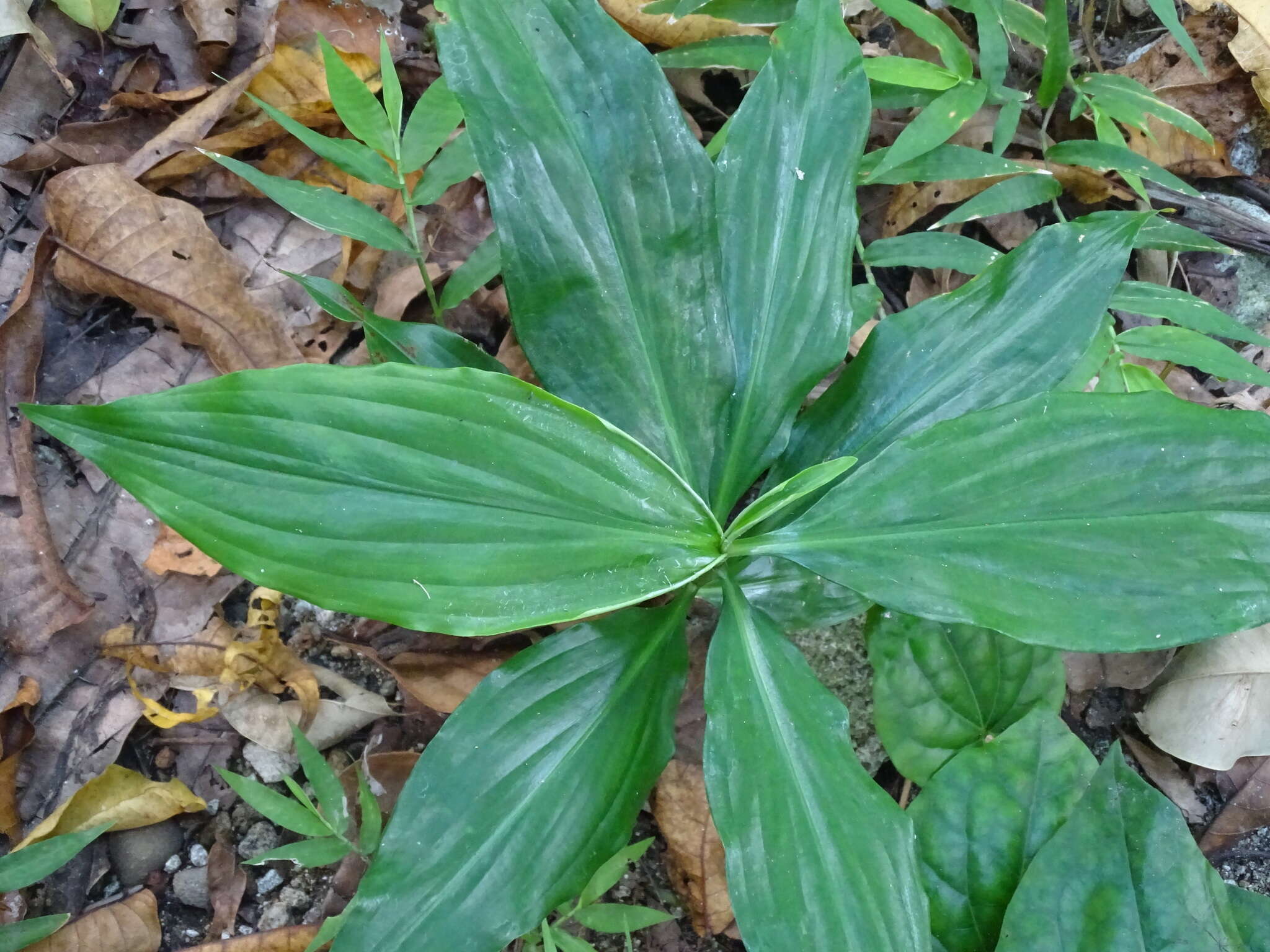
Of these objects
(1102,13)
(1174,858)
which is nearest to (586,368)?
(1174,858)

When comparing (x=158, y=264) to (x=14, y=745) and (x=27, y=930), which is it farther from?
(x=27, y=930)

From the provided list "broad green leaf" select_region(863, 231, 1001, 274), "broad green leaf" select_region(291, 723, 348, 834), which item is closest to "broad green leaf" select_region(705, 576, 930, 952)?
"broad green leaf" select_region(291, 723, 348, 834)

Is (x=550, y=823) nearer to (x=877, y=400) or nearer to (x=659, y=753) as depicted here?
(x=659, y=753)

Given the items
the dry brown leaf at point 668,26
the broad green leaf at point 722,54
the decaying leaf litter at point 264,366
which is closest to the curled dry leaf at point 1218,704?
the decaying leaf litter at point 264,366

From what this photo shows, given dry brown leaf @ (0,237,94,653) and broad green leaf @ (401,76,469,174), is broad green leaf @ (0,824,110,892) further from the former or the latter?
broad green leaf @ (401,76,469,174)

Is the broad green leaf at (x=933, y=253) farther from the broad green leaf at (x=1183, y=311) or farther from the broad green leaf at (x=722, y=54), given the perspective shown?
the broad green leaf at (x=722, y=54)

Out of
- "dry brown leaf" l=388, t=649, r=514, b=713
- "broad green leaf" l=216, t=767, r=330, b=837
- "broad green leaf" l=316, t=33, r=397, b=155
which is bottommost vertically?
"broad green leaf" l=216, t=767, r=330, b=837
